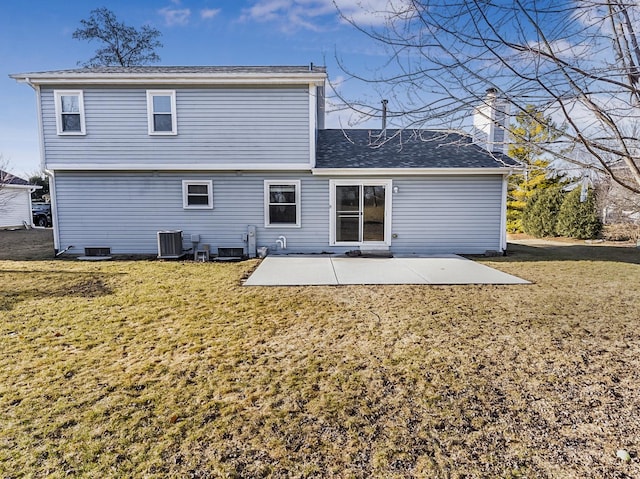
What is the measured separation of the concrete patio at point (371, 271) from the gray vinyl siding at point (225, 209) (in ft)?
3.51

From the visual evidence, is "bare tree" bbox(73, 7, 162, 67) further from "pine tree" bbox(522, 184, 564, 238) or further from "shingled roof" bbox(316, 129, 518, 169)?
"pine tree" bbox(522, 184, 564, 238)

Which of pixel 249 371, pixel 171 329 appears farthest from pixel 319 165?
pixel 249 371

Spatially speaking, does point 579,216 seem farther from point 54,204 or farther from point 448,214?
point 54,204

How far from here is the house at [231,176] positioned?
949cm

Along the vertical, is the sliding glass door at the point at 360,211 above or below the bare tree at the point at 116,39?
below

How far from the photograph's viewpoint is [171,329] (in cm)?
436

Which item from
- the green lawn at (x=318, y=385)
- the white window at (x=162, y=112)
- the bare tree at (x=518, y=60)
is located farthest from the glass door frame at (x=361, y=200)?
the bare tree at (x=518, y=60)

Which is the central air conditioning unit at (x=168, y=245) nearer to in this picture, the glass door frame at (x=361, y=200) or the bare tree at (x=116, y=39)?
the glass door frame at (x=361, y=200)

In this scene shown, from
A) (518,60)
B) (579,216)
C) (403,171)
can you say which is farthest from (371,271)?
(579,216)

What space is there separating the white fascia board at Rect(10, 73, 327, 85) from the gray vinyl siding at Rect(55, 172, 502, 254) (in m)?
2.38

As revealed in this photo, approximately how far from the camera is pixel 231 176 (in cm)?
994

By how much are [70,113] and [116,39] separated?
45.8 ft

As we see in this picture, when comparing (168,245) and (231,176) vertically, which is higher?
(231,176)

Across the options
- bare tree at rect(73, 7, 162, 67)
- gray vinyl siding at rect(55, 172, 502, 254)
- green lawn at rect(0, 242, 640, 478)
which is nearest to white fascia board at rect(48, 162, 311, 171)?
gray vinyl siding at rect(55, 172, 502, 254)
